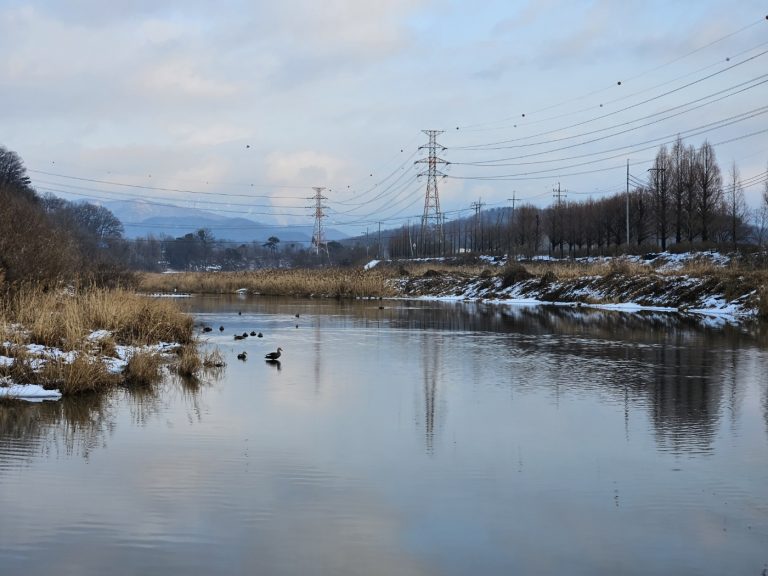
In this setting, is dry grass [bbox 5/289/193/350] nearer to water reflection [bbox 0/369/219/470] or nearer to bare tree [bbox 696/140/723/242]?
water reflection [bbox 0/369/219/470]

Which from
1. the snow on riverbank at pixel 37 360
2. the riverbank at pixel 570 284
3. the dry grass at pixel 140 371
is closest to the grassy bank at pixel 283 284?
the riverbank at pixel 570 284

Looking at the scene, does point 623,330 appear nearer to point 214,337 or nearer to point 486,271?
point 214,337

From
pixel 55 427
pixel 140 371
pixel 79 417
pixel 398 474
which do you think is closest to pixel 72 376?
pixel 79 417

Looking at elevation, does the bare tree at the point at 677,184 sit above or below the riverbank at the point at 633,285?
above

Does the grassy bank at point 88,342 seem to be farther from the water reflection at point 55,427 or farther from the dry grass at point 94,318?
the water reflection at point 55,427

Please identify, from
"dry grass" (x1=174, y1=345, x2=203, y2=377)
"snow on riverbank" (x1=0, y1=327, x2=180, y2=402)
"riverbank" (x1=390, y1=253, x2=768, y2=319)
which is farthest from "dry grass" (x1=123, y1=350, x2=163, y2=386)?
"riverbank" (x1=390, y1=253, x2=768, y2=319)

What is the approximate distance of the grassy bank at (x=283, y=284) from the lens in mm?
51375

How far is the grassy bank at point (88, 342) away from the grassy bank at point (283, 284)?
28676mm

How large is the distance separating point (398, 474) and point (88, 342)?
792 centimetres

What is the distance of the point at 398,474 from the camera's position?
7777 millimetres

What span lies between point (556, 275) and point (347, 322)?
2115 cm

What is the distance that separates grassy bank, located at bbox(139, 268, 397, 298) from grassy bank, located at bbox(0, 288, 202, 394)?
2868 cm

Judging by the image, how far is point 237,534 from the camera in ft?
19.8

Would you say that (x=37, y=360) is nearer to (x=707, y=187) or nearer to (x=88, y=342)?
(x=88, y=342)
